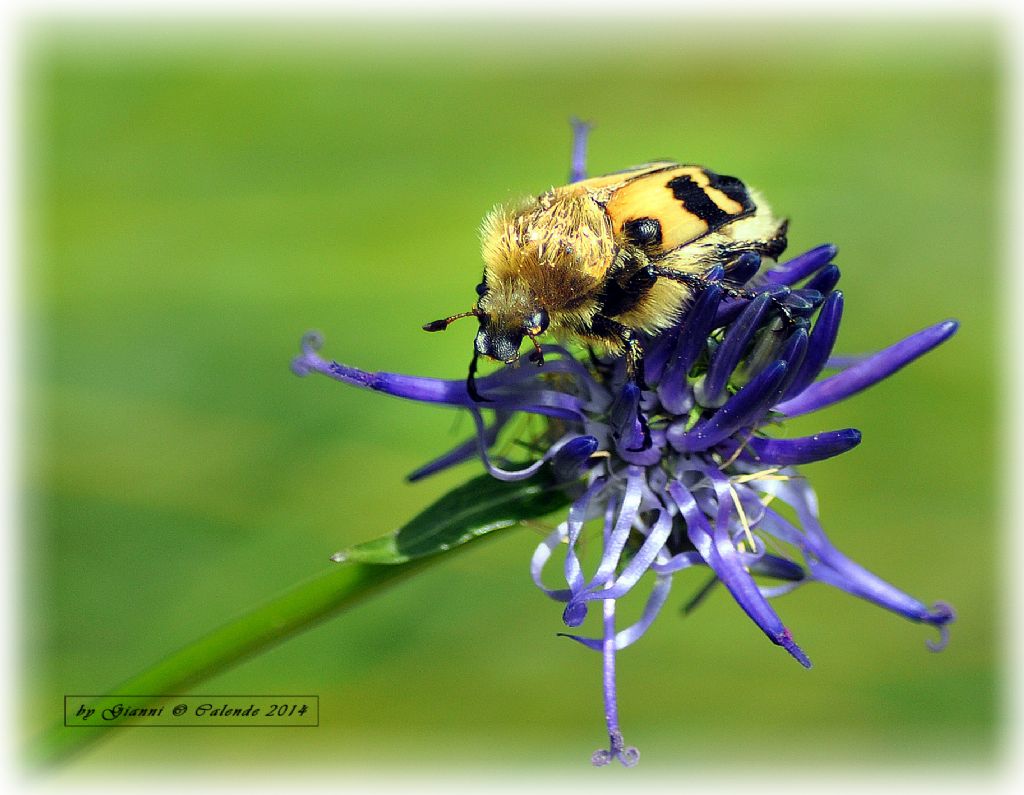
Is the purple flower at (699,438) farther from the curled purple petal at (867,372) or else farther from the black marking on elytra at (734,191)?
the black marking on elytra at (734,191)

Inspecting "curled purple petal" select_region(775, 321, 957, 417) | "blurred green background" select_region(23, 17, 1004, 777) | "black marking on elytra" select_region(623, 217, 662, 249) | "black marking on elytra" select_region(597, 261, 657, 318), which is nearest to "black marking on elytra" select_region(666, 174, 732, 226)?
"black marking on elytra" select_region(623, 217, 662, 249)

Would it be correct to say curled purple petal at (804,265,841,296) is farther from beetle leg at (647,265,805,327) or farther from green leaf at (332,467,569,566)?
green leaf at (332,467,569,566)

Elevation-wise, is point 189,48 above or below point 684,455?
above

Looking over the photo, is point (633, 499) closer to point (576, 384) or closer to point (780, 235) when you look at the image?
point (576, 384)

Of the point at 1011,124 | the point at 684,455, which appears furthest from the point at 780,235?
the point at 1011,124

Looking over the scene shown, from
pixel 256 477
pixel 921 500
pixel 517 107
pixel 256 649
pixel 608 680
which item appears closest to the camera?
pixel 608 680

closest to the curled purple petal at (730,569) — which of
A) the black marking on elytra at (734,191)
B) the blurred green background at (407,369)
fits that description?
the black marking on elytra at (734,191)
